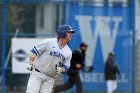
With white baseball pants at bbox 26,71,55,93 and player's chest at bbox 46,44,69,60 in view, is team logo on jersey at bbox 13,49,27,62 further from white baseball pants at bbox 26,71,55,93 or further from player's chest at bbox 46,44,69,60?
player's chest at bbox 46,44,69,60

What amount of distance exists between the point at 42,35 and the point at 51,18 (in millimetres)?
699

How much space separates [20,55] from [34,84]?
28.5 ft

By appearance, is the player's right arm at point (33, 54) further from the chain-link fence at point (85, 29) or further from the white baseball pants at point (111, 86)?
the white baseball pants at point (111, 86)

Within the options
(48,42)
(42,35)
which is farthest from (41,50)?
(42,35)

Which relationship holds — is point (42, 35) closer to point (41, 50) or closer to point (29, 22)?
point (29, 22)

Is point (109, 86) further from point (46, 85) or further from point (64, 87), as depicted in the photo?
point (46, 85)

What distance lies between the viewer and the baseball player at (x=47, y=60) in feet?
35.3

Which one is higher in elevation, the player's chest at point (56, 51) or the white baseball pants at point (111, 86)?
the player's chest at point (56, 51)

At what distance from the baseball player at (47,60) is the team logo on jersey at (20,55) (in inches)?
331

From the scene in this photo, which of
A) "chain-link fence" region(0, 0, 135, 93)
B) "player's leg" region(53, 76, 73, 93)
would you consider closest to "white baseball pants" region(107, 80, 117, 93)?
"chain-link fence" region(0, 0, 135, 93)

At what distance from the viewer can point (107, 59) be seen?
1962 cm

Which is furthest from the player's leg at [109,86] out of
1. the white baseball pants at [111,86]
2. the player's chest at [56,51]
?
the player's chest at [56,51]

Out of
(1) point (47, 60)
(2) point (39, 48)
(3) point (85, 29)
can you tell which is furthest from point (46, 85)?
(3) point (85, 29)

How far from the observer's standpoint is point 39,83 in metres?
10.9
